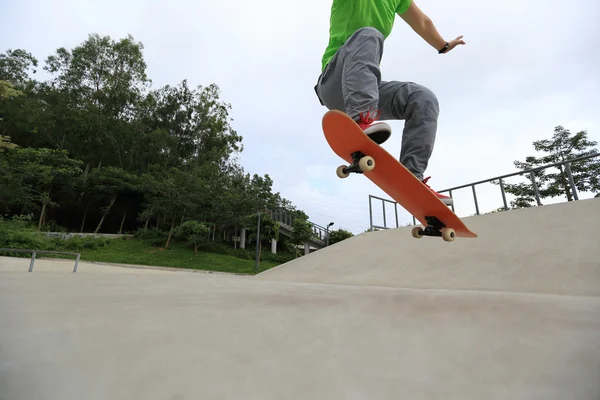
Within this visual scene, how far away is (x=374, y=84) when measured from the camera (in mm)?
1418

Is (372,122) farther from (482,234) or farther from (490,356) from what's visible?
(482,234)

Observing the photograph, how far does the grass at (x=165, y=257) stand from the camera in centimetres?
1018

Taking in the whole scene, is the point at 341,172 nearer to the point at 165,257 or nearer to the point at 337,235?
the point at 165,257

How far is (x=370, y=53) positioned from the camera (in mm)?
1432

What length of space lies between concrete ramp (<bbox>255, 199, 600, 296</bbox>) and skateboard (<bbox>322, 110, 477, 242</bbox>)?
1.09 m

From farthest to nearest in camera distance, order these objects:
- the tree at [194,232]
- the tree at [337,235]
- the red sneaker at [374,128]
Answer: the tree at [337,235] → the tree at [194,232] → the red sneaker at [374,128]

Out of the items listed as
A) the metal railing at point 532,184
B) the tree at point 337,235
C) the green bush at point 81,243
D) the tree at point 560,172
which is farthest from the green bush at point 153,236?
the tree at point 560,172

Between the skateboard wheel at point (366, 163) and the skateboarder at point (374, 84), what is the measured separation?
120mm

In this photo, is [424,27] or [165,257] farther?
[165,257]

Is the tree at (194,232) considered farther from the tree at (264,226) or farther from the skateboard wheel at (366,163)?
the skateboard wheel at (366,163)

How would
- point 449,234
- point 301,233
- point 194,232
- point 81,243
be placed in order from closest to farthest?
point 449,234
point 81,243
point 194,232
point 301,233

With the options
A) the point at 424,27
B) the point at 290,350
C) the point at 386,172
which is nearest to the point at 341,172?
the point at 386,172

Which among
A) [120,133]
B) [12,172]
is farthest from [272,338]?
[120,133]

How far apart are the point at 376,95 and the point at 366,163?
1.15 ft
